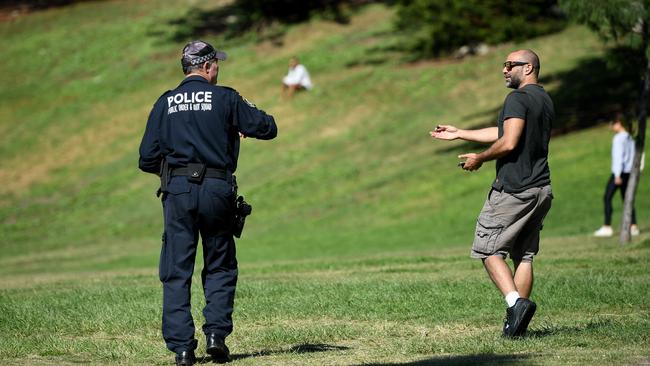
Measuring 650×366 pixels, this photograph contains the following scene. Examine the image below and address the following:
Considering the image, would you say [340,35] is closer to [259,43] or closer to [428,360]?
[259,43]

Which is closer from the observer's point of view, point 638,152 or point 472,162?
point 472,162

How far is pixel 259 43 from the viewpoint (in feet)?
140

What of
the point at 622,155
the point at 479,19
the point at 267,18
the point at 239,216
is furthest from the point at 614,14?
the point at 267,18

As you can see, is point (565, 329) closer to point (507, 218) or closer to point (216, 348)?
point (507, 218)

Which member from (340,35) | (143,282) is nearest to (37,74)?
(340,35)

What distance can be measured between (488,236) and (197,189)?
2.28m

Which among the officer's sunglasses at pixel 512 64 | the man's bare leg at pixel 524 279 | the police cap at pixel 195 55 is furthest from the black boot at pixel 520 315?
the police cap at pixel 195 55

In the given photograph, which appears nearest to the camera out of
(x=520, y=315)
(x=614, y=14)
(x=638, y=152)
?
(x=520, y=315)

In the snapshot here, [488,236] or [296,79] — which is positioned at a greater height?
[296,79]

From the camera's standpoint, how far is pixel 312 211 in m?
25.8

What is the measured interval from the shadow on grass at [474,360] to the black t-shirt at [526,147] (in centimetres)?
142

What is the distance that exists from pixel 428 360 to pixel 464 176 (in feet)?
60.0

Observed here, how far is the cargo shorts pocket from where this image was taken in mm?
8000

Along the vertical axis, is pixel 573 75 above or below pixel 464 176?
above
